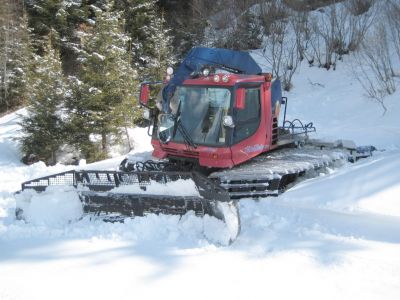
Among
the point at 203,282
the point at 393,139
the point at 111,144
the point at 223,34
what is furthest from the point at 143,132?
the point at 203,282

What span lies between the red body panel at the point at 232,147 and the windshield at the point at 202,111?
0.12m

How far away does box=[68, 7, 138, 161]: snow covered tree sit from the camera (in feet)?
50.8

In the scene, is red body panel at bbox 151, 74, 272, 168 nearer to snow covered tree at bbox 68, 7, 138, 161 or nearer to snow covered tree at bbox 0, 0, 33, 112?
snow covered tree at bbox 68, 7, 138, 161

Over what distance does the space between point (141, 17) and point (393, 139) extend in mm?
14559

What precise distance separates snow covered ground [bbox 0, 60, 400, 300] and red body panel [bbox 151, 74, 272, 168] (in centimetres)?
111

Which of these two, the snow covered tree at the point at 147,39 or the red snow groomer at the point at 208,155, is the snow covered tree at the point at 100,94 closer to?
the snow covered tree at the point at 147,39

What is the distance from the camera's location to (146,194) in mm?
6152

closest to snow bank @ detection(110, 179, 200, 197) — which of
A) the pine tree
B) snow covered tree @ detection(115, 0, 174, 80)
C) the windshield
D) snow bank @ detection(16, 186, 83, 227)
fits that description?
snow bank @ detection(16, 186, 83, 227)

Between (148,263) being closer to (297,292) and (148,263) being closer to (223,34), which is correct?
(297,292)

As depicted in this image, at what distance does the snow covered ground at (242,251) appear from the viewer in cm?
427

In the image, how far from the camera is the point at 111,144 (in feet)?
53.4

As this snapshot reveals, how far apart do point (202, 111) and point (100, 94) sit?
336 inches

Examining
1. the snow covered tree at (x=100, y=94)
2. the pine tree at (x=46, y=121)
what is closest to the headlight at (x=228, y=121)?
the snow covered tree at (x=100, y=94)

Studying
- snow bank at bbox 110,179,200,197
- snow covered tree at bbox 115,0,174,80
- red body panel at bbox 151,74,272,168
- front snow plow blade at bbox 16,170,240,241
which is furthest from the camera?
snow covered tree at bbox 115,0,174,80
